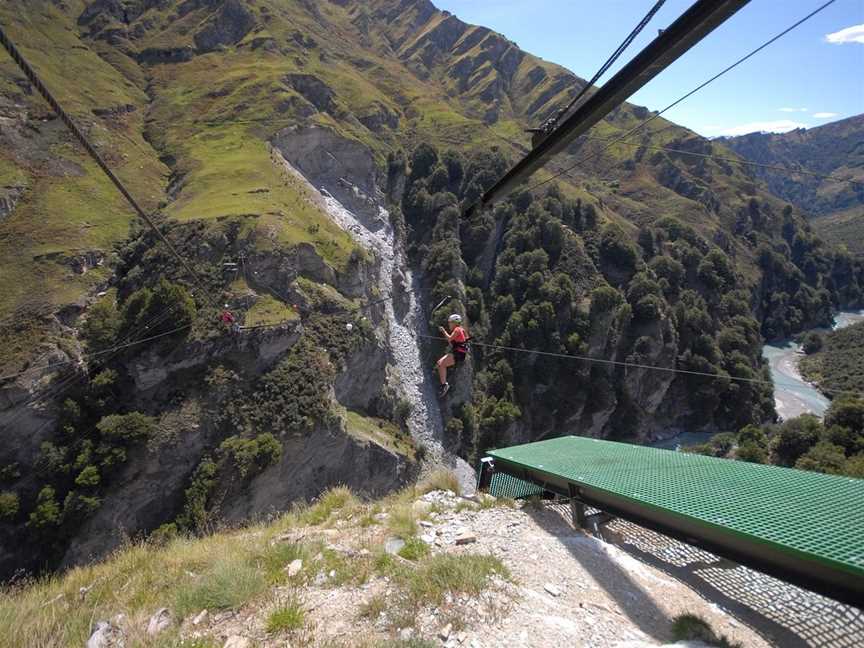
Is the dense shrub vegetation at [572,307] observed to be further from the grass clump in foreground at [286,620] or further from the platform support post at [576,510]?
the grass clump in foreground at [286,620]

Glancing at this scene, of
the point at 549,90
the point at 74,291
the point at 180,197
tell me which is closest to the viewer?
the point at 74,291

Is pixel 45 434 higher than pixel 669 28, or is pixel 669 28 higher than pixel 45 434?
pixel 669 28

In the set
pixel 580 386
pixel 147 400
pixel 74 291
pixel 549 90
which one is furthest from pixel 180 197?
pixel 549 90

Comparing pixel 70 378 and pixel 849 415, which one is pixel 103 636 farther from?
pixel 849 415

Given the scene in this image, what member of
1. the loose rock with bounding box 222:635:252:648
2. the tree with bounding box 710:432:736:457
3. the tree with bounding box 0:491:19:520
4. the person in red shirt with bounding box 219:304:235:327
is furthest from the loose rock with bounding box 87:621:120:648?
the tree with bounding box 710:432:736:457

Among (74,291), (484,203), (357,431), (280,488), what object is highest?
(484,203)

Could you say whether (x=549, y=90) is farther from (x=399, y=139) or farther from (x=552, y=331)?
(x=552, y=331)

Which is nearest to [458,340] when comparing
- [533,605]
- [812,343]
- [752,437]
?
[533,605]

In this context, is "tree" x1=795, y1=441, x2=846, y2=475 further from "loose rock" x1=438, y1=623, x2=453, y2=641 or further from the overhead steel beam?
"loose rock" x1=438, y1=623, x2=453, y2=641
